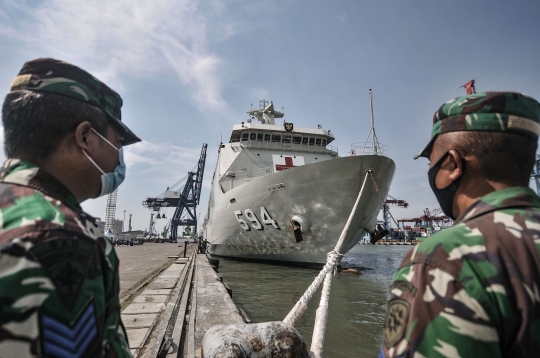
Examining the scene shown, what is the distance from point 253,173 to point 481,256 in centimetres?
1412

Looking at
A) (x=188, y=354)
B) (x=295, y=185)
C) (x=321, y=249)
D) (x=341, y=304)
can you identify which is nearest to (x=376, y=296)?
(x=341, y=304)

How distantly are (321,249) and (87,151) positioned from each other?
1079 cm

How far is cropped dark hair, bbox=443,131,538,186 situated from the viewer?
1040 mm

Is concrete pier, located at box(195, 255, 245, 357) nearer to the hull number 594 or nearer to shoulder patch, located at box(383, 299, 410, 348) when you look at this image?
shoulder patch, located at box(383, 299, 410, 348)

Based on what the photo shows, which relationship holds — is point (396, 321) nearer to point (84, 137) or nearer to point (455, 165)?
point (455, 165)

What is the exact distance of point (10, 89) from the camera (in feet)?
3.53

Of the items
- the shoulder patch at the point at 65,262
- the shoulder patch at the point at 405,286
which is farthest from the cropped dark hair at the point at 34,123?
the shoulder patch at the point at 405,286

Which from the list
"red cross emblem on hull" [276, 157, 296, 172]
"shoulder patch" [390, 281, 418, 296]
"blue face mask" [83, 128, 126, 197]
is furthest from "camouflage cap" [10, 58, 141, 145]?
"red cross emblem on hull" [276, 157, 296, 172]

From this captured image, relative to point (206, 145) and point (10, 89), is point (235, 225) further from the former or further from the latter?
point (206, 145)

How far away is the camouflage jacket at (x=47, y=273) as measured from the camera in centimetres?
71

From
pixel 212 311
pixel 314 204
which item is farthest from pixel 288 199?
pixel 212 311

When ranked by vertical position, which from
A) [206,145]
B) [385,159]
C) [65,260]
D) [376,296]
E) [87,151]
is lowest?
[376,296]

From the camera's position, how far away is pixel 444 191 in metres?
1.21

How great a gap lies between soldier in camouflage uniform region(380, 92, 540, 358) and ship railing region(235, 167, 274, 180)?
A: 13496mm
